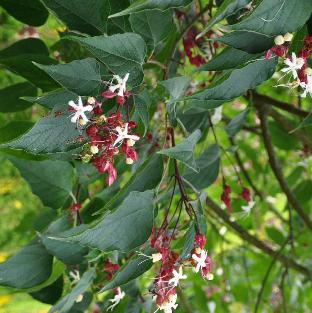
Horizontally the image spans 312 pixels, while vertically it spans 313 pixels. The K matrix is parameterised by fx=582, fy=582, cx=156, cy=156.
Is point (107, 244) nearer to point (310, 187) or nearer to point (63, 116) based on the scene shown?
point (63, 116)

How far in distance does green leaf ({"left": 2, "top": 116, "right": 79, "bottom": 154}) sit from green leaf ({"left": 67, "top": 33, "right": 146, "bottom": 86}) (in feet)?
0.23

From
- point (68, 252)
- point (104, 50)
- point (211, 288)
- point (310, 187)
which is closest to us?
point (104, 50)

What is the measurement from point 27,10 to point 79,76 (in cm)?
34

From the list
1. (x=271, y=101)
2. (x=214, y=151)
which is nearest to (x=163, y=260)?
(x=214, y=151)

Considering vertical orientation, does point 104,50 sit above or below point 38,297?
above

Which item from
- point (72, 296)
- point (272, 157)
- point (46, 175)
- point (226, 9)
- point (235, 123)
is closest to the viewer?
point (226, 9)

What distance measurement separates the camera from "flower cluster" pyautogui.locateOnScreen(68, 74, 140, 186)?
487 mm

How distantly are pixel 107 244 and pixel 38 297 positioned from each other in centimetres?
34

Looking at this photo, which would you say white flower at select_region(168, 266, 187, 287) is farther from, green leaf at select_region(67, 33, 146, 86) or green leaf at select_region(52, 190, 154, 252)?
green leaf at select_region(67, 33, 146, 86)

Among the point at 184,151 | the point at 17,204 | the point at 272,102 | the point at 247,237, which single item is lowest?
the point at 17,204

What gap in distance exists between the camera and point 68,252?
2.25 feet

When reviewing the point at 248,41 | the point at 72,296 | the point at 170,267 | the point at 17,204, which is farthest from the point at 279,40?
the point at 17,204

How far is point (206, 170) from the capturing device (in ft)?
2.59

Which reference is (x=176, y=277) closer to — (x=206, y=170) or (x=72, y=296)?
(x=72, y=296)
